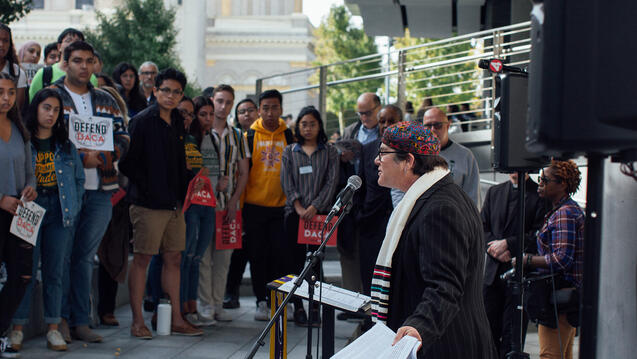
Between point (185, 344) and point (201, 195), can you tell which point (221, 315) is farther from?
point (201, 195)

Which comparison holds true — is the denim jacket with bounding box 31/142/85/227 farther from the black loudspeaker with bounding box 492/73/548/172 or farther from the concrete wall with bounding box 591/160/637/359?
the concrete wall with bounding box 591/160/637/359

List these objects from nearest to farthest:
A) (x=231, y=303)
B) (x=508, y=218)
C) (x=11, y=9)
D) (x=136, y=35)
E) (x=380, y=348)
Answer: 1. (x=380, y=348)
2. (x=508, y=218)
3. (x=231, y=303)
4. (x=11, y=9)
5. (x=136, y=35)

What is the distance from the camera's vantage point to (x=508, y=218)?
6.60m

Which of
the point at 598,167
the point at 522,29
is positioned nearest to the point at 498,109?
the point at 598,167

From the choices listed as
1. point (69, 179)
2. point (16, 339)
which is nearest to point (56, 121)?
point (69, 179)

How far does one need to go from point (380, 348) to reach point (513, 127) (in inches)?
109

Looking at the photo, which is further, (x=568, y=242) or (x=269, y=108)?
(x=269, y=108)

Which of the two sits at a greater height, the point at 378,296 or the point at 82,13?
the point at 82,13

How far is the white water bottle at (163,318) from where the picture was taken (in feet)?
23.7

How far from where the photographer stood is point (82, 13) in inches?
2242

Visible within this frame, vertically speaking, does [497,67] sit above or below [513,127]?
above

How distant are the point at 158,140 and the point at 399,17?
26.5 ft

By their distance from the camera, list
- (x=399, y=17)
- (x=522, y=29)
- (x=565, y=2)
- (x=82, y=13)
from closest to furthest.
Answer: (x=565, y=2) → (x=522, y=29) → (x=399, y=17) → (x=82, y=13)

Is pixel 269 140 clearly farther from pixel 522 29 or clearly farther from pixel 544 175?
pixel 522 29
